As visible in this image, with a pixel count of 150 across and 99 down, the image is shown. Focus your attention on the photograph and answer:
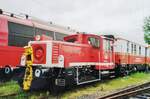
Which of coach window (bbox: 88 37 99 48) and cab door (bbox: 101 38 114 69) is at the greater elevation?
coach window (bbox: 88 37 99 48)

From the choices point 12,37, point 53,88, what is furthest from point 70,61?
point 12,37

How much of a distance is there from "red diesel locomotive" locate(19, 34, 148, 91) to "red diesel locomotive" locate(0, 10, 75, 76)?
2.33m

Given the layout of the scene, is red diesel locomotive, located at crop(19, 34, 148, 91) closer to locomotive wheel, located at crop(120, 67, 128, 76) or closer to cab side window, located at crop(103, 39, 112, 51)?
cab side window, located at crop(103, 39, 112, 51)

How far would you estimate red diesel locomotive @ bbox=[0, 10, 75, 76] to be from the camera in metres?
15.3

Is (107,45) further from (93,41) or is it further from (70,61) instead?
(70,61)

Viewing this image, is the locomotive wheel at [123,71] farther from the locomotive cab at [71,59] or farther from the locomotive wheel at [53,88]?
the locomotive wheel at [53,88]

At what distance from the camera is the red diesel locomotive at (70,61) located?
12461mm

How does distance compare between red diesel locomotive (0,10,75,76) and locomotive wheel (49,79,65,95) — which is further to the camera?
red diesel locomotive (0,10,75,76)

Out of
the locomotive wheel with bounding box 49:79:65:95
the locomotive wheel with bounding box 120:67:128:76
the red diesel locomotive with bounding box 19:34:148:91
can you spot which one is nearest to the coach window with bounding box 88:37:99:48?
the red diesel locomotive with bounding box 19:34:148:91

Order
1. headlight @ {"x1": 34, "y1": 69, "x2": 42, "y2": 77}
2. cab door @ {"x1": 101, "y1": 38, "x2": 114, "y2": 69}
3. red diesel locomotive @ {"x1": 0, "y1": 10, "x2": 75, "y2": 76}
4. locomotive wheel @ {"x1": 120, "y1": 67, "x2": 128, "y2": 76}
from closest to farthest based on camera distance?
headlight @ {"x1": 34, "y1": 69, "x2": 42, "y2": 77}
red diesel locomotive @ {"x1": 0, "y1": 10, "x2": 75, "y2": 76}
cab door @ {"x1": 101, "y1": 38, "x2": 114, "y2": 69}
locomotive wheel @ {"x1": 120, "y1": 67, "x2": 128, "y2": 76}

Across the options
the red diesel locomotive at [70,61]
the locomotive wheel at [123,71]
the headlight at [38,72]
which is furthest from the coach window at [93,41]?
the locomotive wheel at [123,71]

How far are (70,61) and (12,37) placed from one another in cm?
374

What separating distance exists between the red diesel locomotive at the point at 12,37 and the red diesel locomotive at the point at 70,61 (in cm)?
233

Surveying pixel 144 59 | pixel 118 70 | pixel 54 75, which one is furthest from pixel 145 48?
pixel 54 75
